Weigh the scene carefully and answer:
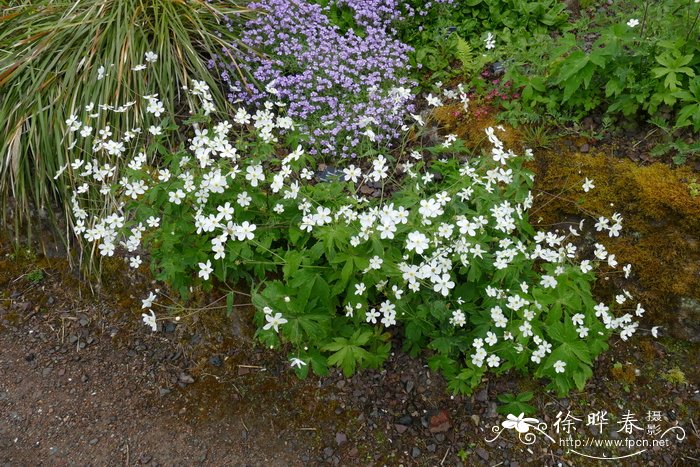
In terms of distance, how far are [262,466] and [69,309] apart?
1.80 metres

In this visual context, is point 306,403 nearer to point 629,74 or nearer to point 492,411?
point 492,411

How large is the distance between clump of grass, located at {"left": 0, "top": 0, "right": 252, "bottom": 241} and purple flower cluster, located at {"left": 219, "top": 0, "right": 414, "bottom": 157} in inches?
9.5

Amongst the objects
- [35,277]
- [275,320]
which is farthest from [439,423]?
[35,277]

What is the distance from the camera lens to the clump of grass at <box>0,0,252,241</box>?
11.5ft

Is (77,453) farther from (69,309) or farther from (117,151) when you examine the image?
(117,151)

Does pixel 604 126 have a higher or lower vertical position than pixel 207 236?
higher

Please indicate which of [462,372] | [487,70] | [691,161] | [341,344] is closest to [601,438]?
[462,372]

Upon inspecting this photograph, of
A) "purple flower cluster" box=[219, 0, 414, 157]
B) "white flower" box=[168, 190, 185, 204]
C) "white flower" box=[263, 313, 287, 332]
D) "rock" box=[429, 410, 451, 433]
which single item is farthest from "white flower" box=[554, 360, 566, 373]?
"white flower" box=[168, 190, 185, 204]

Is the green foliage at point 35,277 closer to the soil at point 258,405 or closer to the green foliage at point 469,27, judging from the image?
the soil at point 258,405

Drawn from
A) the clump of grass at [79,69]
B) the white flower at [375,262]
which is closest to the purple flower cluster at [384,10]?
the clump of grass at [79,69]

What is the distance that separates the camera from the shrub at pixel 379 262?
232 centimetres

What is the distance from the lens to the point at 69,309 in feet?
11.6

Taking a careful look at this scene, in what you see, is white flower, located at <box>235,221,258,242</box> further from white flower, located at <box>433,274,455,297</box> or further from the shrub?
white flower, located at <box>433,274,455,297</box>

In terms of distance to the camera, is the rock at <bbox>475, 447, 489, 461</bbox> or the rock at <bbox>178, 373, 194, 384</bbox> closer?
the rock at <bbox>475, 447, 489, 461</bbox>
